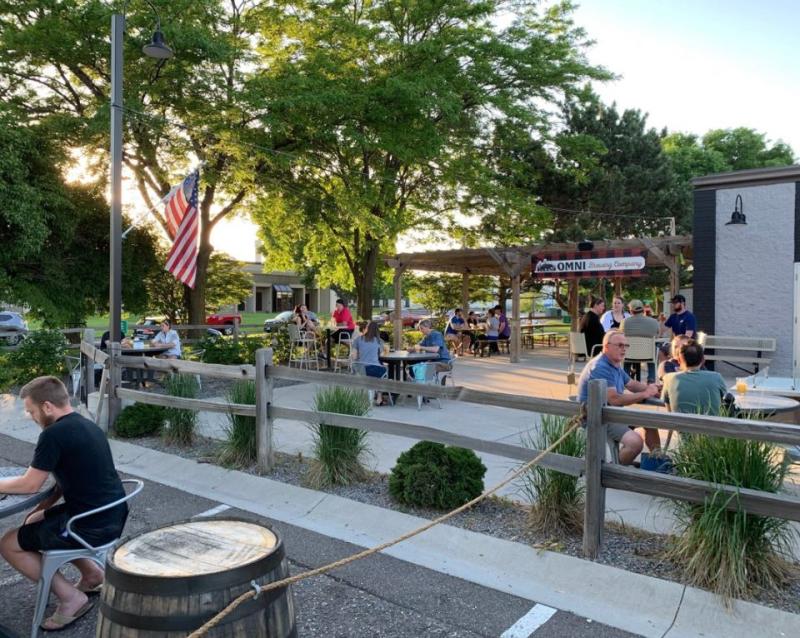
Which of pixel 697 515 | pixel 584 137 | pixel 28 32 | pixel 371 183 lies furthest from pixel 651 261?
pixel 28 32

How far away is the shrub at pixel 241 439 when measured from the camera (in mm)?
6078

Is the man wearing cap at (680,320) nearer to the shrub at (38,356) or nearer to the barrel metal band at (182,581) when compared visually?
the barrel metal band at (182,581)

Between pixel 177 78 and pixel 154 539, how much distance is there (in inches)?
535

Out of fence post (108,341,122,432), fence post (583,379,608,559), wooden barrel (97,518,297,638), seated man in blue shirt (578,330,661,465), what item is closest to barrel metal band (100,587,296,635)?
wooden barrel (97,518,297,638)

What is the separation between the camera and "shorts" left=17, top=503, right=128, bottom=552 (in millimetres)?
3219

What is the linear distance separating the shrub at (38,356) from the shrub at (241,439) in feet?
24.0

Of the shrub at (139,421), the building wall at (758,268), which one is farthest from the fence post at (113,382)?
the building wall at (758,268)

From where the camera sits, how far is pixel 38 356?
39.5 ft

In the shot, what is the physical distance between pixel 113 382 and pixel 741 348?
10795 mm

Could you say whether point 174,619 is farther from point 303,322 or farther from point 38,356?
point 303,322

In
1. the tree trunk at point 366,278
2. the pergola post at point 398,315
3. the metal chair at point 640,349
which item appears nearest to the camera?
the metal chair at point 640,349

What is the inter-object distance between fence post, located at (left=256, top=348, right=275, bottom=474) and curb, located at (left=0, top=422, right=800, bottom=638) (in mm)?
200

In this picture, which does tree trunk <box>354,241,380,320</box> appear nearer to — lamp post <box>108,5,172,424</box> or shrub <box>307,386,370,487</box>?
lamp post <box>108,5,172,424</box>

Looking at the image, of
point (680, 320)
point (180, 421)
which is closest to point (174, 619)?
point (180, 421)
